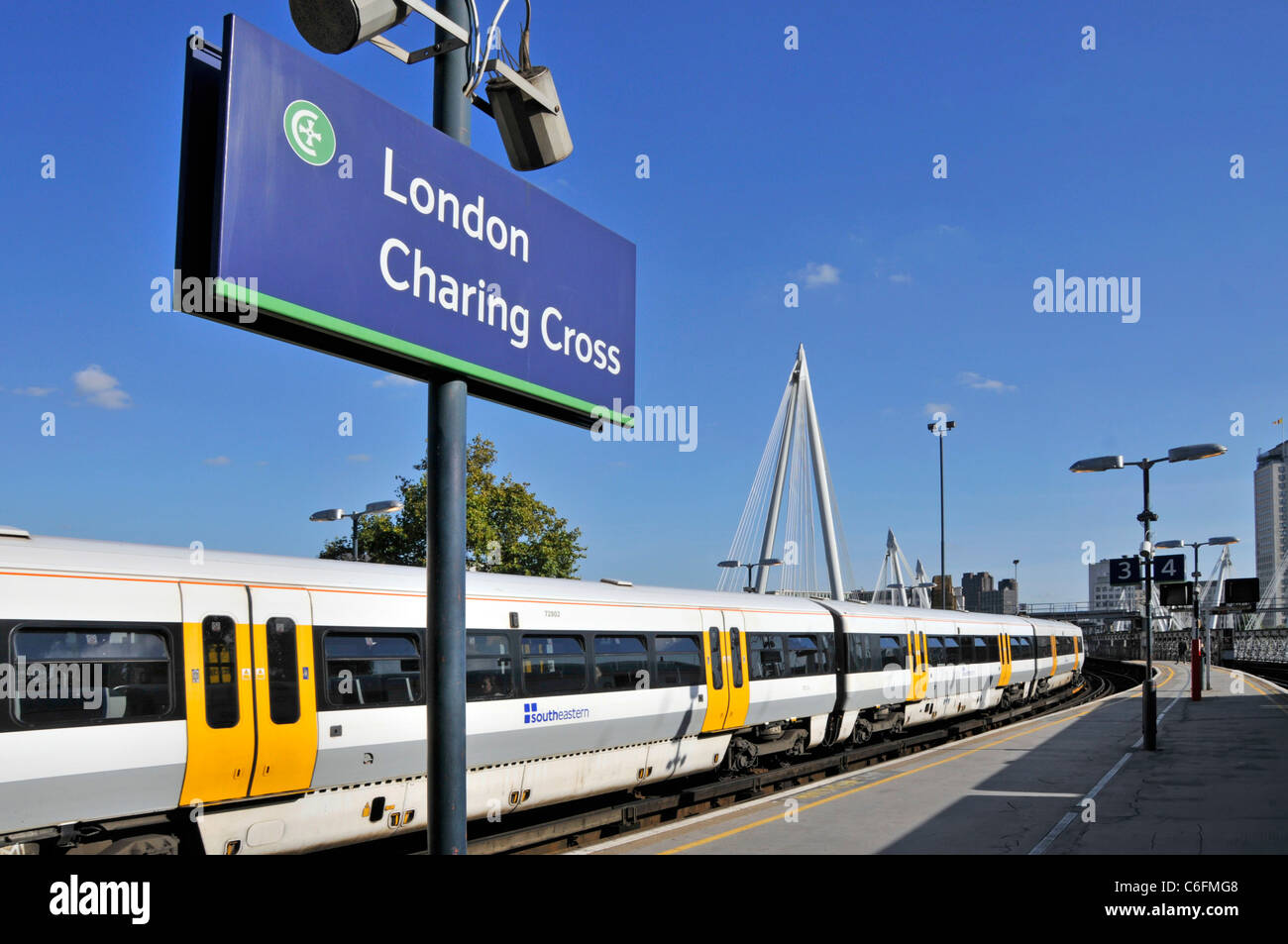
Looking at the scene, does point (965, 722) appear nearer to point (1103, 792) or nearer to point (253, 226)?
point (1103, 792)

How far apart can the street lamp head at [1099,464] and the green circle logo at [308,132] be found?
21.9 metres

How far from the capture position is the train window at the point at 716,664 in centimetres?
1592

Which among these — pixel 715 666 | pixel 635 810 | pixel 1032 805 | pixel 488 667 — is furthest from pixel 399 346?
pixel 1032 805

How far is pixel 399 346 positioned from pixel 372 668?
7.04m

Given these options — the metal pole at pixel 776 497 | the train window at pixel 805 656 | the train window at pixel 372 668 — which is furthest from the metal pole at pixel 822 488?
the train window at pixel 372 668

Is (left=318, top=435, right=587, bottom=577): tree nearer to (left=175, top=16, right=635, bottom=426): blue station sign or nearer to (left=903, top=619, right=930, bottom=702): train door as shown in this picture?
(left=903, top=619, right=930, bottom=702): train door

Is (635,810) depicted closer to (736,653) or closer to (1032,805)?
(736,653)

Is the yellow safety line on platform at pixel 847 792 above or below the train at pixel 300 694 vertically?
below

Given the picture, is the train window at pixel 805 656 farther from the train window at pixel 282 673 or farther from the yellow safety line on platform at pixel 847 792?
the train window at pixel 282 673

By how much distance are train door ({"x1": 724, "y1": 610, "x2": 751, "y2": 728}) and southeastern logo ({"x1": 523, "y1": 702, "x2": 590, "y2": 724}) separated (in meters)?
3.82

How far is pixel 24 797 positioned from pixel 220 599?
7.24 feet

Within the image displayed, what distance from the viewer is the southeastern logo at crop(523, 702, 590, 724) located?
12.1 meters

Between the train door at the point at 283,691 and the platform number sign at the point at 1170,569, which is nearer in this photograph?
the train door at the point at 283,691

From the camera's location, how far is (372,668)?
10391 mm
